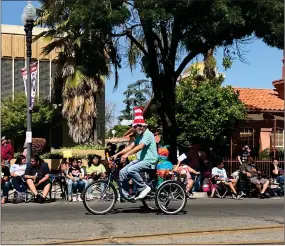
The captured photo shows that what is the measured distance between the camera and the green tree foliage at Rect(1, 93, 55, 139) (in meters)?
34.6

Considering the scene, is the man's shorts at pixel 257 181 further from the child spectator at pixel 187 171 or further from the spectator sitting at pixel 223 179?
the child spectator at pixel 187 171

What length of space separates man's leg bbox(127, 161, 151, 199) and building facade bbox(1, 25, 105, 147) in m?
25.7

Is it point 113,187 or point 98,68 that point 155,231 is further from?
point 98,68

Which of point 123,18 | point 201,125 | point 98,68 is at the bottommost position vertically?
point 201,125

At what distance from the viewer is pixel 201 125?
26.0 meters

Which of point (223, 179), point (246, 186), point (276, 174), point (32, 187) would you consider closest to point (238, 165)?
point (276, 174)

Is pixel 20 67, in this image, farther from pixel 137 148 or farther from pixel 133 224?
pixel 133 224

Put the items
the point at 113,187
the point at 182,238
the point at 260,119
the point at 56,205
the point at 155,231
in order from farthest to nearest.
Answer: the point at 260,119
the point at 56,205
the point at 113,187
the point at 155,231
the point at 182,238

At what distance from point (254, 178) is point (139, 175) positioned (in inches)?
282

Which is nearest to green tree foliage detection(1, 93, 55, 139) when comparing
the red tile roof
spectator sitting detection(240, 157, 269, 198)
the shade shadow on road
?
the red tile roof

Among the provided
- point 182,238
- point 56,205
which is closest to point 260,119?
point 56,205

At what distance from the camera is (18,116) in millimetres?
35250

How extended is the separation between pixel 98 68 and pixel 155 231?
10.9m

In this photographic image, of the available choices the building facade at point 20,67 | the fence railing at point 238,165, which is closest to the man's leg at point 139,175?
the fence railing at point 238,165
